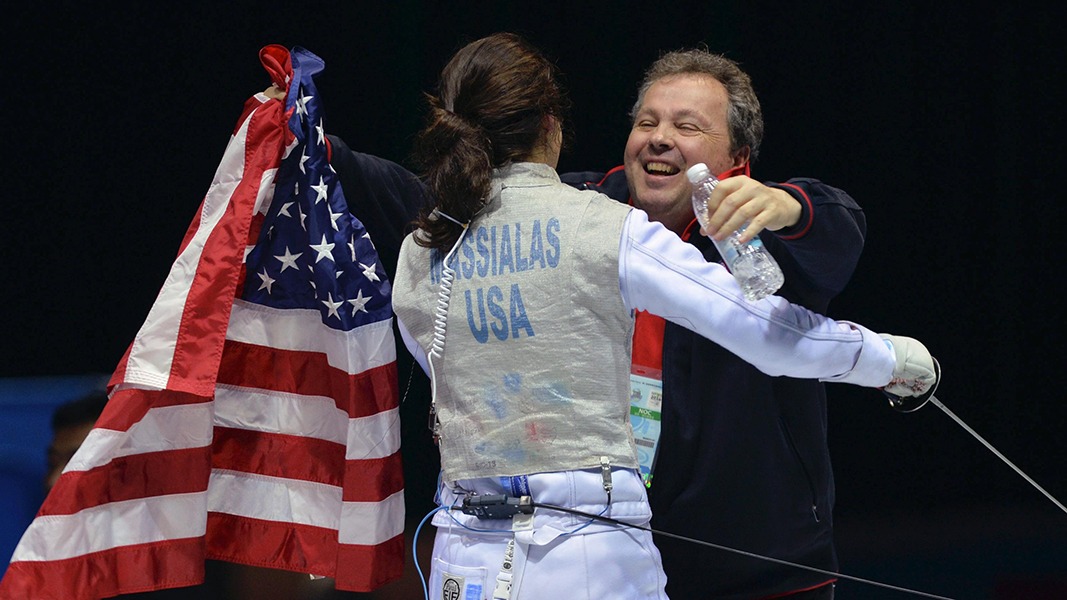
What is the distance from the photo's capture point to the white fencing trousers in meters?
1.52

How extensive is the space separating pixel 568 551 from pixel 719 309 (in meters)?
0.40

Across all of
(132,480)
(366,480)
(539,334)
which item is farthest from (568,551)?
(132,480)

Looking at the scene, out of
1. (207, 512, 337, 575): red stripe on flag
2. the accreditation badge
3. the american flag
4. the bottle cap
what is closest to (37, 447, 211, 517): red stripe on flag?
the american flag

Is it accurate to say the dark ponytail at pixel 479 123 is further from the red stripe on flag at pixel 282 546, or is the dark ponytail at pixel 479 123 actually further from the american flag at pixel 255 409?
the red stripe on flag at pixel 282 546

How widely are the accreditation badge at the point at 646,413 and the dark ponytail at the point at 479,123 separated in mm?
563

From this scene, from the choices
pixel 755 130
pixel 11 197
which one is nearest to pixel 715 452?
pixel 755 130

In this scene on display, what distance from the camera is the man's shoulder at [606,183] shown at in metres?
2.22

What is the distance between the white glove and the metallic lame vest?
1.41ft

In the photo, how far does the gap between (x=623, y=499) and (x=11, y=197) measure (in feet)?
8.51

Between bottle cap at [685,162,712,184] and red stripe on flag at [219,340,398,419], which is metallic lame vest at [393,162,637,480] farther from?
red stripe on flag at [219,340,398,419]

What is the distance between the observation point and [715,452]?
197 centimetres

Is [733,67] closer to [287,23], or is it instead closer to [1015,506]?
[287,23]

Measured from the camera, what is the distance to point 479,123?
63.4 inches

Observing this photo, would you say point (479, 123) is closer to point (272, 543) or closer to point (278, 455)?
point (278, 455)
